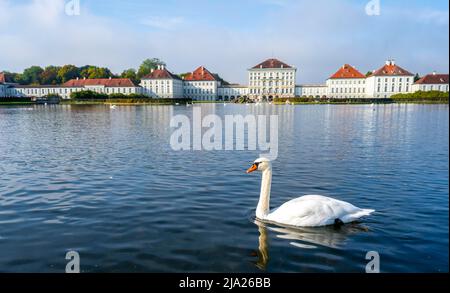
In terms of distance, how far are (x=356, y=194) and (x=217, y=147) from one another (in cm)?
934

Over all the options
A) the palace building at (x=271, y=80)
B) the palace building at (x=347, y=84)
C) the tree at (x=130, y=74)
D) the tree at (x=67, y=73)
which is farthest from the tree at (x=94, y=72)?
the palace building at (x=347, y=84)

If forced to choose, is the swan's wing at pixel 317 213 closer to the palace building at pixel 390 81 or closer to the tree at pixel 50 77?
the palace building at pixel 390 81

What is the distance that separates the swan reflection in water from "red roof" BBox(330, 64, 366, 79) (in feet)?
495

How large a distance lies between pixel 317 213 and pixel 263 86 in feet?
505

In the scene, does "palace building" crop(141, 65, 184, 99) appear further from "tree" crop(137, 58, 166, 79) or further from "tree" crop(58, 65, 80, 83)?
"tree" crop(58, 65, 80, 83)

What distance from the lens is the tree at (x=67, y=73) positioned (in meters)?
160

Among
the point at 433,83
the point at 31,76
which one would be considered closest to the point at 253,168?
the point at 433,83

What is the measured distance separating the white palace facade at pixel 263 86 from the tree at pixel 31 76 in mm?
19838

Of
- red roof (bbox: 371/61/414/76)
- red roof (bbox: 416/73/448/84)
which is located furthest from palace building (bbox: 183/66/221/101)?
red roof (bbox: 416/73/448/84)

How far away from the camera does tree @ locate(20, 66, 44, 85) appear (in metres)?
164

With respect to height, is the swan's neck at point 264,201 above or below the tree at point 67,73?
below

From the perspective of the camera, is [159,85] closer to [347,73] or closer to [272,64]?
[272,64]
